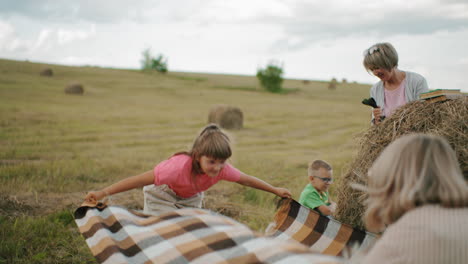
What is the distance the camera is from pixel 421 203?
5.85 feet

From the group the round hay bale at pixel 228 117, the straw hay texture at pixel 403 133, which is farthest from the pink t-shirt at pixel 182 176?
the round hay bale at pixel 228 117

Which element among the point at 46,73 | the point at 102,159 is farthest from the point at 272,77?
the point at 102,159

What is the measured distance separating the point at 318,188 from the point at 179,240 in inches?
93.3

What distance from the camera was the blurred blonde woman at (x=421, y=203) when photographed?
1691 millimetres

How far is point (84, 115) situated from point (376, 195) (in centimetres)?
1756

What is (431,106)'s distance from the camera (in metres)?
3.68

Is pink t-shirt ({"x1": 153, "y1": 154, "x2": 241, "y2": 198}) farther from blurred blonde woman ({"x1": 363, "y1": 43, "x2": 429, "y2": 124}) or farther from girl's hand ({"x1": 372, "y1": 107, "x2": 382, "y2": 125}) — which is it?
blurred blonde woman ({"x1": 363, "y1": 43, "x2": 429, "y2": 124})

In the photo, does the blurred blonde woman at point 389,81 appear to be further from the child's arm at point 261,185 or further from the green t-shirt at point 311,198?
the child's arm at point 261,185

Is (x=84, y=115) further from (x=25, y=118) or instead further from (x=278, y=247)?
(x=278, y=247)

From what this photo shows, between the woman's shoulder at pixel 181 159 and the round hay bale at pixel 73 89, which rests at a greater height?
the woman's shoulder at pixel 181 159

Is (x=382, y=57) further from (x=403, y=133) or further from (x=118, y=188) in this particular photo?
(x=118, y=188)

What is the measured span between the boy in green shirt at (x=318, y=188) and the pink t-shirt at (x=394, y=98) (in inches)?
39.1

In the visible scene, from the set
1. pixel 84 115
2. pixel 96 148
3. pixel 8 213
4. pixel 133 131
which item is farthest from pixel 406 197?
pixel 84 115

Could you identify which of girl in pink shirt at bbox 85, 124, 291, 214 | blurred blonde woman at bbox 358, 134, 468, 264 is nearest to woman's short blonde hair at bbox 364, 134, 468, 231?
blurred blonde woman at bbox 358, 134, 468, 264
